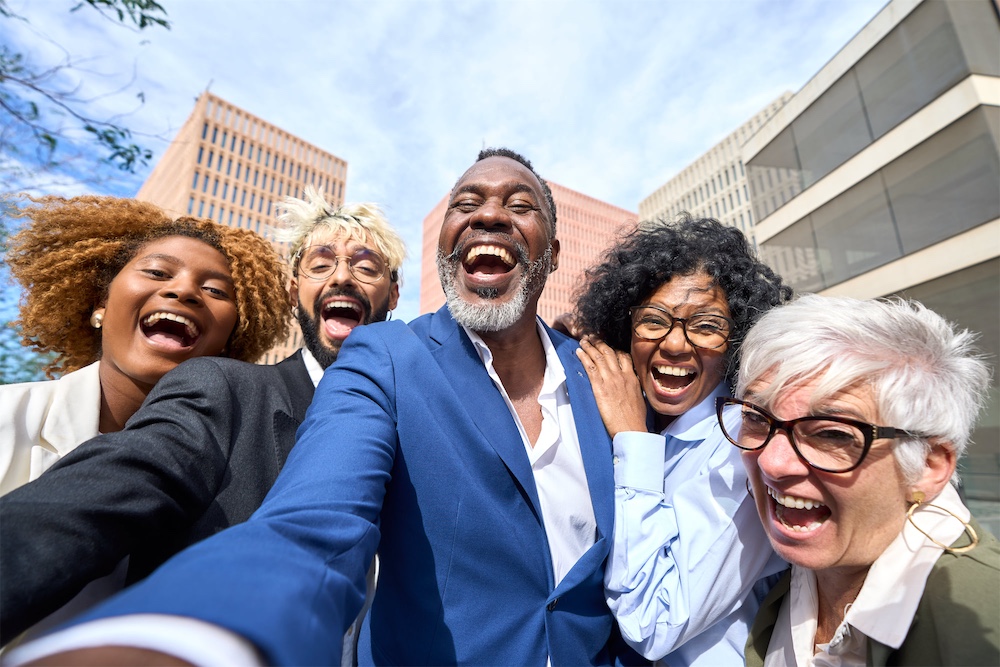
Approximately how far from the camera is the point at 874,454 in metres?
1.55

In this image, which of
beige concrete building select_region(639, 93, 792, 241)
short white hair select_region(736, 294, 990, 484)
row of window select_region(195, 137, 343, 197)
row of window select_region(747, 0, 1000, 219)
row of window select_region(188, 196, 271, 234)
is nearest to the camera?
short white hair select_region(736, 294, 990, 484)

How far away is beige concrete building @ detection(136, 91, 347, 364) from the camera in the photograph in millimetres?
61062

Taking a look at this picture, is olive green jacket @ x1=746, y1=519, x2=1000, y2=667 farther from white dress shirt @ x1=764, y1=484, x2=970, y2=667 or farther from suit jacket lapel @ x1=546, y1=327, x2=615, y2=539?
suit jacket lapel @ x1=546, y1=327, x2=615, y2=539

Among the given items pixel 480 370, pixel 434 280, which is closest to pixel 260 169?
pixel 434 280

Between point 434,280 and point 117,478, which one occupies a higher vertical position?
point 434,280

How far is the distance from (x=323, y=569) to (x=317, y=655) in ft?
0.51

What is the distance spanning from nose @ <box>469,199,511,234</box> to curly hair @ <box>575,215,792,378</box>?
0.82 metres

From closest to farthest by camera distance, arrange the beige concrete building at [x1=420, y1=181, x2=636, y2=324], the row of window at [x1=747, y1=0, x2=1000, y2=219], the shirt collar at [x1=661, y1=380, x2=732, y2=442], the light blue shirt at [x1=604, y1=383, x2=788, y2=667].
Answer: the light blue shirt at [x1=604, y1=383, x2=788, y2=667]
the shirt collar at [x1=661, y1=380, x2=732, y2=442]
the row of window at [x1=747, y1=0, x2=1000, y2=219]
the beige concrete building at [x1=420, y1=181, x2=636, y2=324]

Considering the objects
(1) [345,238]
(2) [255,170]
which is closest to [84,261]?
(1) [345,238]

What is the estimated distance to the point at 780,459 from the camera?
1.68m

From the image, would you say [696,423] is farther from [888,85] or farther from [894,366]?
[888,85]

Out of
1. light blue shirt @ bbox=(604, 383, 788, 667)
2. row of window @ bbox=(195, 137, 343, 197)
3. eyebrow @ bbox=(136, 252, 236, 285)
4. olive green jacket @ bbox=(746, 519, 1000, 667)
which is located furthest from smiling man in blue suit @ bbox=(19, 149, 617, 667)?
row of window @ bbox=(195, 137, 343, 197)

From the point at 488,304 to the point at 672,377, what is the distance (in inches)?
41.6

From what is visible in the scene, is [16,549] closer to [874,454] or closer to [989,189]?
[874,454]
